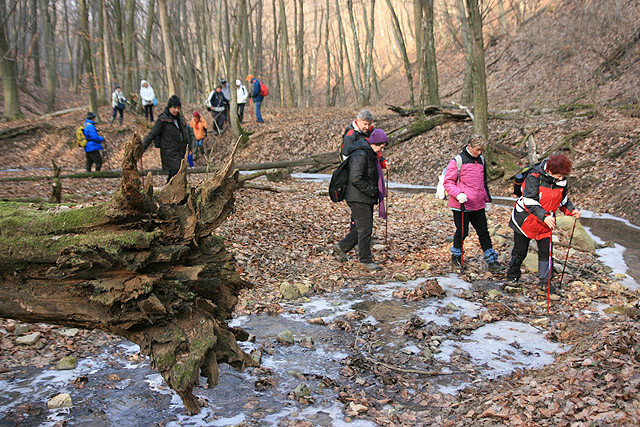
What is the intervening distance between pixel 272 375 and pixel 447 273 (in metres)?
3.82

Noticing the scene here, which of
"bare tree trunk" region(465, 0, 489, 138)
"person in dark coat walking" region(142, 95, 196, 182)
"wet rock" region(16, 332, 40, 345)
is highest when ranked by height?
"bare tree trunk" region(465, 0, 489, 138)

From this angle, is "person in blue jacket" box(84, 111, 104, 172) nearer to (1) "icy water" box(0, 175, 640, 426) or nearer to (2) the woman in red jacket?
(1) "icy water" box(0, 175, 640, 426)

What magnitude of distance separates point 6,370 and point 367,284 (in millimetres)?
4310

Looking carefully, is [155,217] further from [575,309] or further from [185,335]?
[575,309]

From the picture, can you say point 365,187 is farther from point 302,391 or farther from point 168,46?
point 168,46

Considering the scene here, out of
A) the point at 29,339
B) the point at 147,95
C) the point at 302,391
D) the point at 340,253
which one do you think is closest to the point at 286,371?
the point at 302,391

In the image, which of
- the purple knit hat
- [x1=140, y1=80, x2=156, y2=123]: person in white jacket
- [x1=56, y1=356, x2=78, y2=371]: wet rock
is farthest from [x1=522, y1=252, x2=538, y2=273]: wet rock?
[x1=140, y1=80, x2=156, y2=123]: person in white jacket

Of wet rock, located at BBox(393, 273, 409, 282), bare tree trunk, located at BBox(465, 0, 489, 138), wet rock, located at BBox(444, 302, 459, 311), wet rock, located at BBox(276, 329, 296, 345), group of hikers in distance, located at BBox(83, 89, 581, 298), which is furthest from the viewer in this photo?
bare tree trunk, located at BBox(465, 0, 489, 138)

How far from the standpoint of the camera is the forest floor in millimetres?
3303

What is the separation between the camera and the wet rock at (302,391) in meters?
3.72

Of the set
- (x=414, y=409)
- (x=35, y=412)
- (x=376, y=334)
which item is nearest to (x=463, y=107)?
(x=376, y=334)

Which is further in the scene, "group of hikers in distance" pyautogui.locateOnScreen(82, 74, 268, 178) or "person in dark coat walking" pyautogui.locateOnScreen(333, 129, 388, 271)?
"group of hikers in distance" pyautogui.locateOnScreen(82, 74, 268, 178)

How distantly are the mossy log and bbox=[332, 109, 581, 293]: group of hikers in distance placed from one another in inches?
147

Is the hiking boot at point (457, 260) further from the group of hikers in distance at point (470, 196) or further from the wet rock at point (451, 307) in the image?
the wet rock at point (451, 307)
